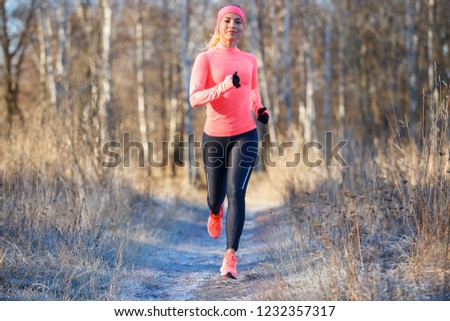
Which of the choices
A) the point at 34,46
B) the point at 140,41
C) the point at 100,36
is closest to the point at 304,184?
the point at 140,41

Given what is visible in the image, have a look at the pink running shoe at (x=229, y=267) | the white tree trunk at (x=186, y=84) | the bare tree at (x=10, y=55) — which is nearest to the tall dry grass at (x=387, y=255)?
the pink running shoe at (x=229, y=267)

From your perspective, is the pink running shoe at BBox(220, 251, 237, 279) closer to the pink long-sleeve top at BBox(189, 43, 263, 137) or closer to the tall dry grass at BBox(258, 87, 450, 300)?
the tall dry grass at BBox(258, 87, 450, 300)

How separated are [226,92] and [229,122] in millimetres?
250

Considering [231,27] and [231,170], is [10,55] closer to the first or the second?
[231,27]

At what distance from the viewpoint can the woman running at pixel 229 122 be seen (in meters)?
4.65

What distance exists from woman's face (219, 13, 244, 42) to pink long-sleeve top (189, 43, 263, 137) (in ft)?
0.35

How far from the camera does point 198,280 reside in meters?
4.91

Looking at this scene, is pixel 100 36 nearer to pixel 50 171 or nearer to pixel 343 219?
pixel 50 171

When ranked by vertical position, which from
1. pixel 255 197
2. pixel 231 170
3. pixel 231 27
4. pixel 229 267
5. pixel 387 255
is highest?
pixel 231 27

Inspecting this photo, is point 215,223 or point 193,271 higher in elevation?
point 215,223

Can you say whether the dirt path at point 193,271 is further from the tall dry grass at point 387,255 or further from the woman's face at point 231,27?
the woman's face at point 231,27

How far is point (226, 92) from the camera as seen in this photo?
4781 millimetres

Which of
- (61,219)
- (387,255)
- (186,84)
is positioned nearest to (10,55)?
(186,84)

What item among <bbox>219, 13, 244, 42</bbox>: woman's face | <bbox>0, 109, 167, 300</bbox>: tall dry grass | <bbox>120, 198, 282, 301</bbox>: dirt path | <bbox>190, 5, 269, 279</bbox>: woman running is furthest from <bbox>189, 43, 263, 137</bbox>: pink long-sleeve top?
<bbox>0, 109, 167, 300</bbox>: tall dry grass
